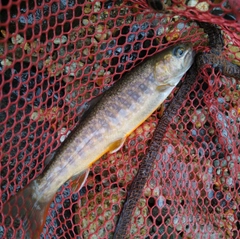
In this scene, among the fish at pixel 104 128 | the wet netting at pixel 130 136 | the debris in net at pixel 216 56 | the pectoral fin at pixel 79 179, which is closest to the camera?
the fish at pixel 104 128

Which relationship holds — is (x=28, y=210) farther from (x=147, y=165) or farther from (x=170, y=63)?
(x=170, y=63)

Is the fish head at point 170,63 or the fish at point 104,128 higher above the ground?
the fish head at point 170,63

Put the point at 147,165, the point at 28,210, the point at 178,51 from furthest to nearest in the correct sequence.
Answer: the point at 147,165 → the point at 178,51 → the point at 28,210

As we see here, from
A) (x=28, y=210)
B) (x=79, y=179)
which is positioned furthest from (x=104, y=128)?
(x=28, y=210)

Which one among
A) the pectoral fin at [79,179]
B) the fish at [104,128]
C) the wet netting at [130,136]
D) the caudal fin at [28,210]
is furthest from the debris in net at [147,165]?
the caudal fin at [28,210]

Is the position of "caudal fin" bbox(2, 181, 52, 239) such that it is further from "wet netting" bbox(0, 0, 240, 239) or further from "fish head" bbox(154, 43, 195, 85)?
"fish head" bbox(154, 43, 195, 85)

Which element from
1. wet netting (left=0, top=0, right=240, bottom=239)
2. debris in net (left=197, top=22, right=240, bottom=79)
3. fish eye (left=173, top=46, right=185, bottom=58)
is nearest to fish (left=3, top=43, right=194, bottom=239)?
fish eye (left=173, top=46, right=185, bottom=58)

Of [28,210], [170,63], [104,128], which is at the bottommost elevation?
[28,210]

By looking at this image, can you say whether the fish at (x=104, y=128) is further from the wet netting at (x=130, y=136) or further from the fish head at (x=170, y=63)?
the wet netting at (x=130, y=136)
